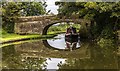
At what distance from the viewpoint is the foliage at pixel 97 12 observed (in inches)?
712

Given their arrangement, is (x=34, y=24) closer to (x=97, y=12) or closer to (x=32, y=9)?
(x=97, y=12)

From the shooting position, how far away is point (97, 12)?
2003 cm

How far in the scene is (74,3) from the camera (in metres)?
21.8

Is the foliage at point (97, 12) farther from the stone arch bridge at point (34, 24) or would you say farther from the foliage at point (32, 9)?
the foliage at point (32, 9)

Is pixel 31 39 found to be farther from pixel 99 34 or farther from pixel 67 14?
pixel 99 34

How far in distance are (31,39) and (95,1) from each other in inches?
269

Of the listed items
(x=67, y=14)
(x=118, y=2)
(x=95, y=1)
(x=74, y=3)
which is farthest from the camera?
(x=67, y=14)

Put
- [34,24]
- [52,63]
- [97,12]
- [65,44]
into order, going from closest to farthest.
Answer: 1. [52,63]
2. [97,12]
3. [65,44]
4. [34,24]

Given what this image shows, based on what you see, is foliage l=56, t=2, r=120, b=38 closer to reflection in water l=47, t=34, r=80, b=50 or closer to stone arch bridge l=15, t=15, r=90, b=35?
stone arch bridge l=15, t=15, r=90, b=35

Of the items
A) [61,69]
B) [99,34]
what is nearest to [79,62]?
[61,69]

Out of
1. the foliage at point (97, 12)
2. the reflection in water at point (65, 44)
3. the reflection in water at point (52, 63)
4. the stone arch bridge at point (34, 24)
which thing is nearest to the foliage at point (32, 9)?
the stone arch bridge at point (34, 24)

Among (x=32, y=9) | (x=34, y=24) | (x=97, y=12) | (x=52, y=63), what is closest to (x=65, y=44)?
(x=97, y=12)

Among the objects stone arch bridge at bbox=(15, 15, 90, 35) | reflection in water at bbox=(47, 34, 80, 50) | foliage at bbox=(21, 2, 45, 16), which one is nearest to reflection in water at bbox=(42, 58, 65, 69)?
reflection in water at bbox=(47, 34, 80, 50)

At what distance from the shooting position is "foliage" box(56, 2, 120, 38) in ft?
59.3
